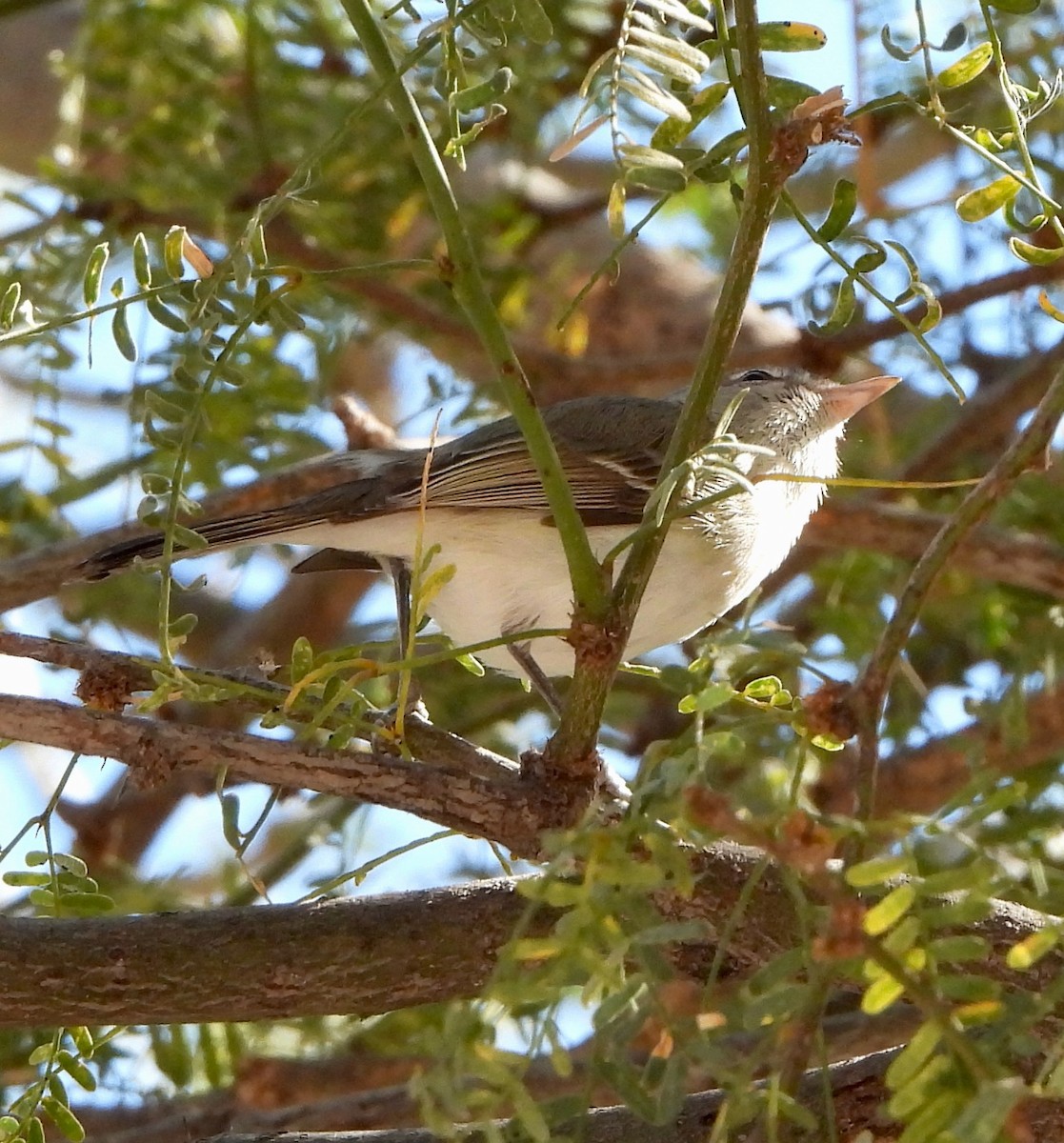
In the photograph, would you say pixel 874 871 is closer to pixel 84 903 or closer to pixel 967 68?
pixel 967 68

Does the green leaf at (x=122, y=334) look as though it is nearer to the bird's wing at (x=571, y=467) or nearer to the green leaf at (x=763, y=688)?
the green leaf at (x=763, y=688)

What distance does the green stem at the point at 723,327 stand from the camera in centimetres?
149

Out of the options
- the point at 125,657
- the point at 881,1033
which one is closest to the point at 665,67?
the point at 125,657

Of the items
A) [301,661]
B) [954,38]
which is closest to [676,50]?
[954,38]

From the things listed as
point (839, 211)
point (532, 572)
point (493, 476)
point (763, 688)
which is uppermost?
point (493, 476)

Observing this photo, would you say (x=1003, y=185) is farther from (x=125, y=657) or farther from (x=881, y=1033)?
(x=881, y=1033)

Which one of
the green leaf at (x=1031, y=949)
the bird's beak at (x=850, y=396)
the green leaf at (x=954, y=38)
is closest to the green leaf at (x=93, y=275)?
the green leaf at (x=954, y=38)

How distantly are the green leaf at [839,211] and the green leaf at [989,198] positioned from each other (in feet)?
0.46

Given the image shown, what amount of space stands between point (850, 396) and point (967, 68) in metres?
1.73

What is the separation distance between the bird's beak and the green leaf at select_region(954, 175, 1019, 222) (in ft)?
5.33

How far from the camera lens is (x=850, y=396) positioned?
3.27 metres

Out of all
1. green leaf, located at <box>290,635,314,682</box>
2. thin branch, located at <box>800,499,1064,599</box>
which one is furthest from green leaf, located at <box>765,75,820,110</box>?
thin branch, located at <box>800,499,1064,599</box>

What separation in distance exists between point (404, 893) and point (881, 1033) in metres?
0.88

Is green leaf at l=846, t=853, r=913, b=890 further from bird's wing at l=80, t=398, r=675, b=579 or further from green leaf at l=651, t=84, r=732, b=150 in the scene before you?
bird's wing at l=80, t=398, r=675, b=579
